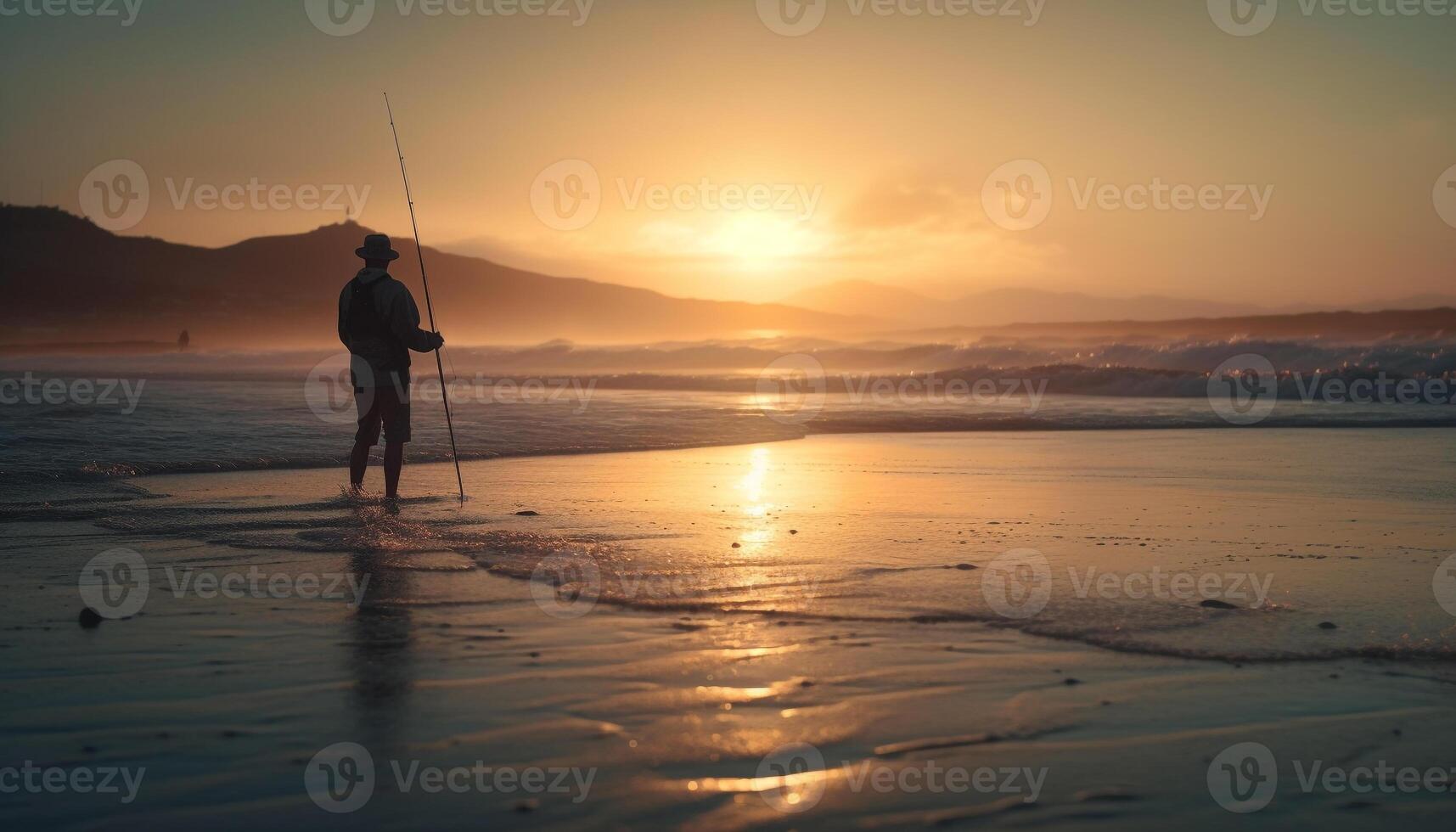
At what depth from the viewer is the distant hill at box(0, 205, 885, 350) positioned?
3391 inches

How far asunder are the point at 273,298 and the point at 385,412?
10119 centimetres

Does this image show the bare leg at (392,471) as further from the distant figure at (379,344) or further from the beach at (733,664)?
the beach at (733,664)

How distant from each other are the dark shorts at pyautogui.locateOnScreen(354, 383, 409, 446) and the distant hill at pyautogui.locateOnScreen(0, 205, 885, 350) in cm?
6002

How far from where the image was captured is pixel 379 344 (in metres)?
7.38

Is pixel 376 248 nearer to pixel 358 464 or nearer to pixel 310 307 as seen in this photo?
pixel 358 464

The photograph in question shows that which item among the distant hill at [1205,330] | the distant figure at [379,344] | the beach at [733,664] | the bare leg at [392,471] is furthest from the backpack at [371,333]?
the distant hill at [1205,330]

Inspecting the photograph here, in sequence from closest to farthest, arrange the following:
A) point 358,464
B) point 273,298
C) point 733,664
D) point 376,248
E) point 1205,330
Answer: point 733,664 < point 376,248 < point 358,464 < point 1205,330 < point 273,298

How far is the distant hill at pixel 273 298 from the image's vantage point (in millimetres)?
86125

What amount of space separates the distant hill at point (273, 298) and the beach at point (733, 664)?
206ft

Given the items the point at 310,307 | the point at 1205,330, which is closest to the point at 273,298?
the point at 310,307

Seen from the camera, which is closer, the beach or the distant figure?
the beach

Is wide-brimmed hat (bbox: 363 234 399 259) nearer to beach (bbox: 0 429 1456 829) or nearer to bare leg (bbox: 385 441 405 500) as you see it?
bare leg (bbox: 385 441 405 500)

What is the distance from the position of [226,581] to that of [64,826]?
2.48 metres

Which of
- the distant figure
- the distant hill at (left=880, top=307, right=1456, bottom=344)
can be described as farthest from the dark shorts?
the distant hill at (left=880, top=307, right=1456, bottom=344)
